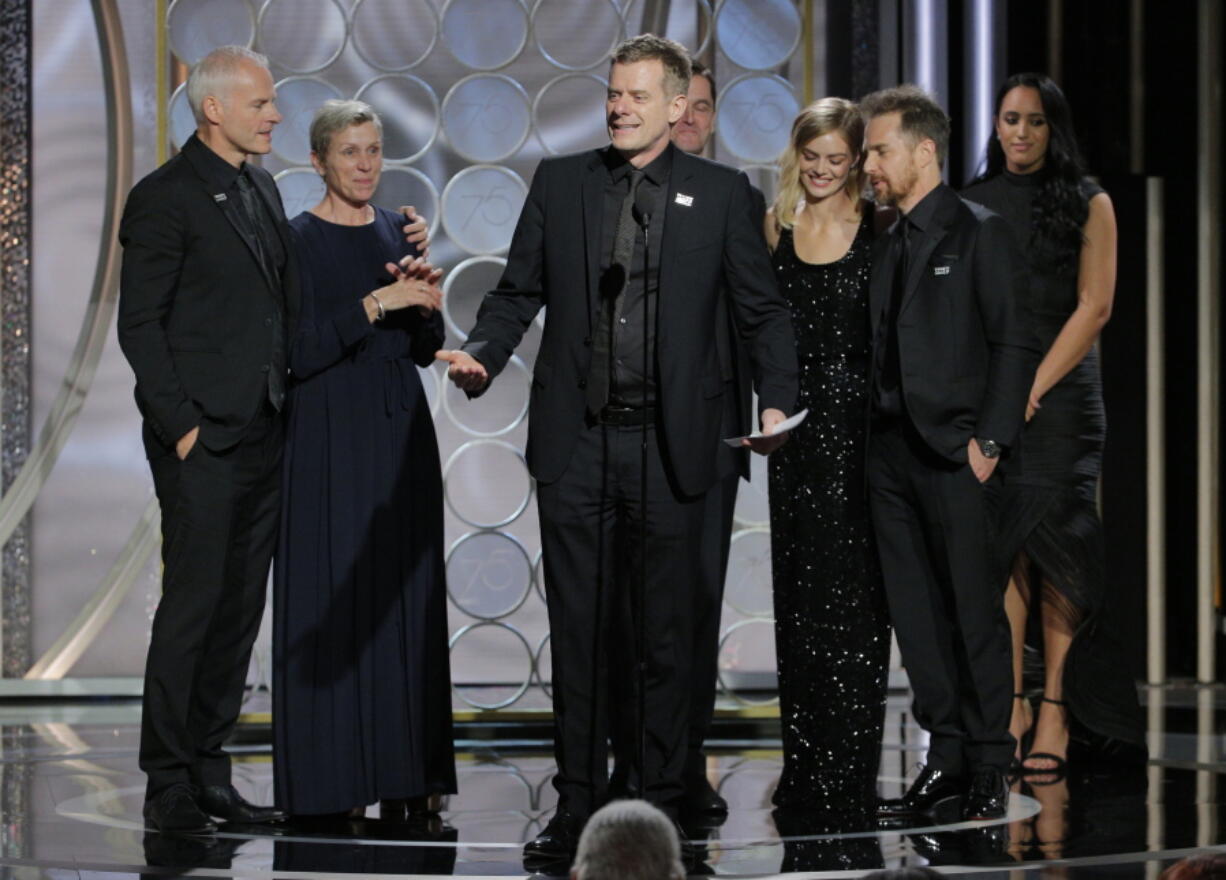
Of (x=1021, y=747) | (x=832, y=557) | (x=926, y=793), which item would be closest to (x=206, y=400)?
(x=832, y=557)

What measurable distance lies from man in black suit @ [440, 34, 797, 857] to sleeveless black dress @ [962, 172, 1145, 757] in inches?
60.6

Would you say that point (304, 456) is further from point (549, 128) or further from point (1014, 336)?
point (549, 128)

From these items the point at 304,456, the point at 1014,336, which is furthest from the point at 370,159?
the point at 1014,336

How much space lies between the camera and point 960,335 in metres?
4.15

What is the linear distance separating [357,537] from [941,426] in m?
1.37

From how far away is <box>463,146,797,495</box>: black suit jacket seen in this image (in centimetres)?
361

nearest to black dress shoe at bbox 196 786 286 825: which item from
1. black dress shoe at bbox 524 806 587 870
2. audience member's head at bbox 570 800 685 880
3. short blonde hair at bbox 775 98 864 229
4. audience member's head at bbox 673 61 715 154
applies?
black dress shoe at bbox 524 806 587 870

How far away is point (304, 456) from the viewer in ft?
13.7

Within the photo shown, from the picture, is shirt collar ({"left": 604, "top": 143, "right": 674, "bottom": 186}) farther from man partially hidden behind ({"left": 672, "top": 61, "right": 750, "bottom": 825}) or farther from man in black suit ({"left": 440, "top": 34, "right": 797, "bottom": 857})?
man partially hidden behind ({"left": 672, "top": 61, "right": 750, "bottom": 825})

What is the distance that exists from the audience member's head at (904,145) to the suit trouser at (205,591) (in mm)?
1515

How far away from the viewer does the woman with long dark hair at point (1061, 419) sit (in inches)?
194

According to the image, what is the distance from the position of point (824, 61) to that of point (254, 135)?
263 centimetres

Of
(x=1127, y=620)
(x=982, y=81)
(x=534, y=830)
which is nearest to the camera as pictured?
(x=534, y=830)

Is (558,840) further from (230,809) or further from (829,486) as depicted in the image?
(829,486)
